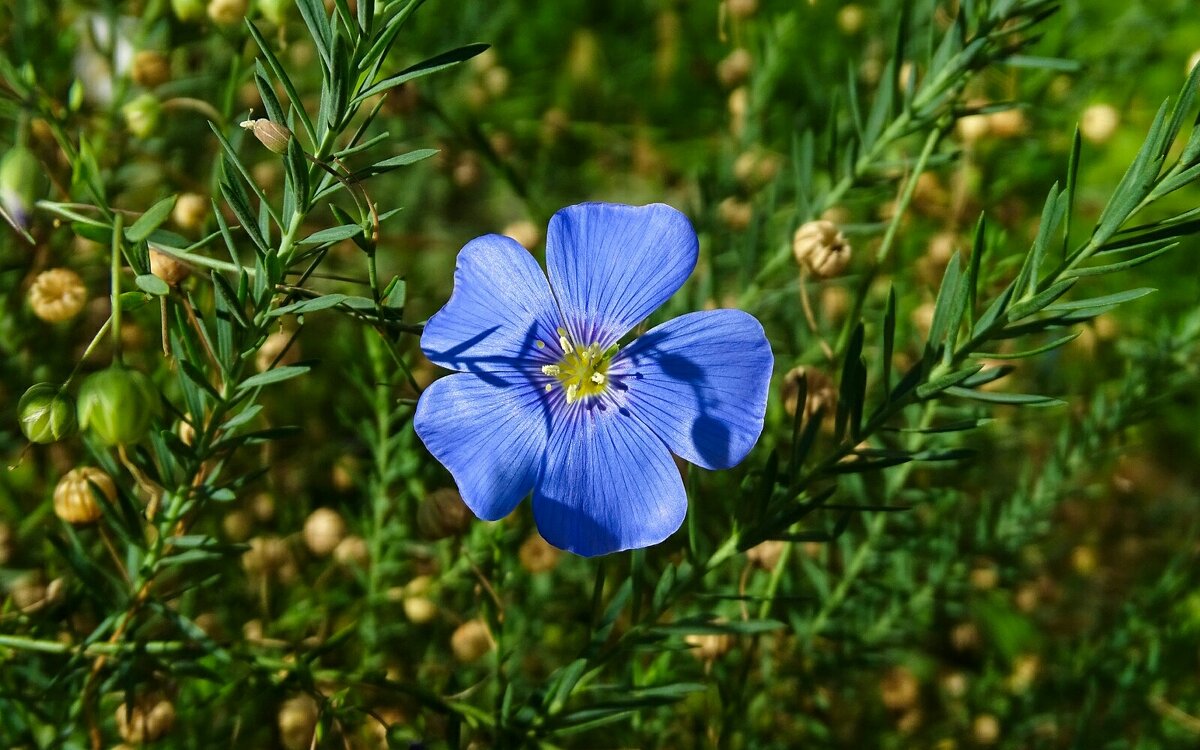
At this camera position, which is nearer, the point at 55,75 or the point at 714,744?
the point at 714,744

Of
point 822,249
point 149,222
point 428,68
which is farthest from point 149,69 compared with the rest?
point 822,249

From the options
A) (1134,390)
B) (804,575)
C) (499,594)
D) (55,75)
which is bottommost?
(804,575)

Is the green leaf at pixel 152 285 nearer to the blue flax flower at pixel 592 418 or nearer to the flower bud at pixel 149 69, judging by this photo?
the blue flax flower at pixel 592 418

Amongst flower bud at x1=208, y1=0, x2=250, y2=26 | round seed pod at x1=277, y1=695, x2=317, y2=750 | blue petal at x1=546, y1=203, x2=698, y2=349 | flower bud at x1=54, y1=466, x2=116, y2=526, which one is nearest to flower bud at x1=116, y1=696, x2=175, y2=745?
round seed pod at x1=277, y1=695, x2=317, y2=750

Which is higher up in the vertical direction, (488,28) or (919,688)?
(488,28)

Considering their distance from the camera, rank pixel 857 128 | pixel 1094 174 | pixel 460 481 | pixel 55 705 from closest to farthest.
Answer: pixel 460 481
pixel 55 705
pixel 857 128
pixel 1094 174

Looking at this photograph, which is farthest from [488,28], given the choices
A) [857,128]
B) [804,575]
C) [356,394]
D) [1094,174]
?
[1094,174]

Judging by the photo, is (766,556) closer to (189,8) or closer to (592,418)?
(592,418)

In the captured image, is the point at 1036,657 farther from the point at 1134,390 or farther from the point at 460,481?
the point at 460,481
